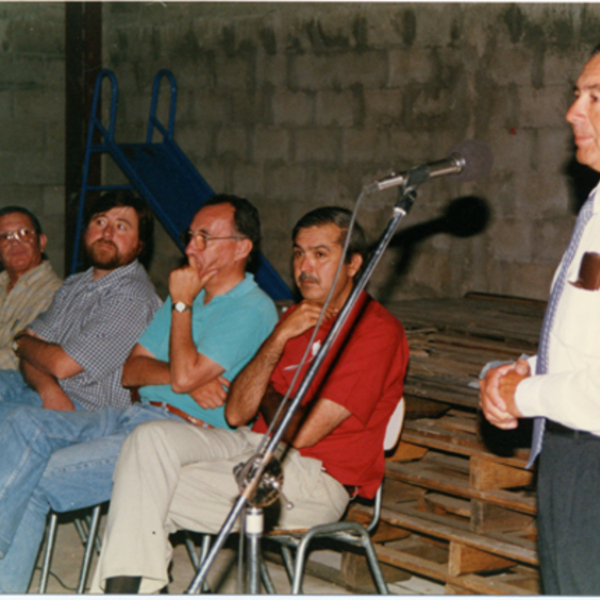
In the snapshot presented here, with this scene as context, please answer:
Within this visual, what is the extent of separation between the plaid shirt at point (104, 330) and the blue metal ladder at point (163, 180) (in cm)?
259

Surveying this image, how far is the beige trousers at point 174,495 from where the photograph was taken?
242 cm

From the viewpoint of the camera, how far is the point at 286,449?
2.65m

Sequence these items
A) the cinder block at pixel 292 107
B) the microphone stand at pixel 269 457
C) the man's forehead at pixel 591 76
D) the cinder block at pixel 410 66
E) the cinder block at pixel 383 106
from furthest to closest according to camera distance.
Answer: the cinder block at pixel 292 107 < the cinder block at pixel 383 106 < the cinder block at pixel 410 66 < the man's forehead at pixel 591 76 < the microphone stand at pixel 269 457

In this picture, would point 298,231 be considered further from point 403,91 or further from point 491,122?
point 403,91

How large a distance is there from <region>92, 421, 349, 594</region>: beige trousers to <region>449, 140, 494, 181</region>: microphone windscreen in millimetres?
1074

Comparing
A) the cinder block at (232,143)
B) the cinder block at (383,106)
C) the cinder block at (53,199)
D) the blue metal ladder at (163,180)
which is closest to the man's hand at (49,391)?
the blue metal ladder at (163,180)

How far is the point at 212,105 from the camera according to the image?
7152mm

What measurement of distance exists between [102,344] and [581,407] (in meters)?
1.96

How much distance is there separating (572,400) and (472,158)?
59 centimetres

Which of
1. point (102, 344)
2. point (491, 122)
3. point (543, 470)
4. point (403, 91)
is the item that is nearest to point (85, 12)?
point (403, 91)

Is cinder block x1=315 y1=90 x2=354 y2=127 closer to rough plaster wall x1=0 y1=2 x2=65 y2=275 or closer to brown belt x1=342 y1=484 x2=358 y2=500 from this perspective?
rough plaster wall x1=0 y1=2 x2=65 y2=275

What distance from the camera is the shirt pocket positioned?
70.8 inches

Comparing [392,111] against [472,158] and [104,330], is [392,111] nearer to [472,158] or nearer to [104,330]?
[104,330]

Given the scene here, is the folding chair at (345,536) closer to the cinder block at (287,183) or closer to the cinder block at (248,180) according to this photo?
the cinder block at (287,183)
